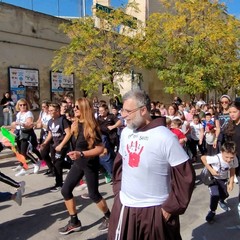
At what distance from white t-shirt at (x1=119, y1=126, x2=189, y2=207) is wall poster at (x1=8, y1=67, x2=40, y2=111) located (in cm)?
1424

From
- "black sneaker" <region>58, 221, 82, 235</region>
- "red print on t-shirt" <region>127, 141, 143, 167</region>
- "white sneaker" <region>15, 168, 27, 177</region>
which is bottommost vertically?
"white sneaker" <region>15, 168, 27, 177</region>

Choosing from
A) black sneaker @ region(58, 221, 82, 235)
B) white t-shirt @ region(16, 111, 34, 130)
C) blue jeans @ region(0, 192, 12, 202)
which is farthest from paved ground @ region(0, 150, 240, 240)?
white t-shirt @ region(16, 111, 34, 130)

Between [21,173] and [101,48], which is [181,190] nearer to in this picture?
[21,173]

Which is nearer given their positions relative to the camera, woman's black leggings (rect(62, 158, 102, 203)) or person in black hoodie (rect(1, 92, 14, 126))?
woman's black leggings (rect(62, 158, 102, 203))

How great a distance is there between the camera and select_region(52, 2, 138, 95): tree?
15.2 meters

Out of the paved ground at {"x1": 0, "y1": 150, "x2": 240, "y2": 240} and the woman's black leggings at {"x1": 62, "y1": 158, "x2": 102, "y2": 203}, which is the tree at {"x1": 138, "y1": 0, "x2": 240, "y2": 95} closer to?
the paved ground at {"x1": 0, "y1": 150, "x2": 240, "y2": 240}

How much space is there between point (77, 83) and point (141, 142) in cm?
1715

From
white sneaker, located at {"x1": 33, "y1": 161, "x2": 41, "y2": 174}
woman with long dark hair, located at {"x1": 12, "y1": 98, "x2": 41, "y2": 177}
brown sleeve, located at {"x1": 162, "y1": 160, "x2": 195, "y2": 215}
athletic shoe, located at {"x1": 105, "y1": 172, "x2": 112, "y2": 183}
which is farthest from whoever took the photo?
white sneaker, located at {"x1": 33, "y1": 161, "x2": 41, "y2": 174}

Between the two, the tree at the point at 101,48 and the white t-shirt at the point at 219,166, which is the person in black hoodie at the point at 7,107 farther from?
the white t-shirt at the point at 219,166

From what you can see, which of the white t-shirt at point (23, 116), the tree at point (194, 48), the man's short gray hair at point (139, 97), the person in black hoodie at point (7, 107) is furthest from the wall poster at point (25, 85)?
the man's short gray hair at point (139, 97)

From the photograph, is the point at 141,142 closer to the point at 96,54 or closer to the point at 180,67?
the point at 96,54

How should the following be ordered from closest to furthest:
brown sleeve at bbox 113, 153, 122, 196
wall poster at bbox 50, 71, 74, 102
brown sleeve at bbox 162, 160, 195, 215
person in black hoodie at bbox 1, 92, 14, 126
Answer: brown sleeve at bbox 162, 160, 195, 215, brown sleeve at bbox 113, 153, 122, 196, person in black hoodie at bbox 1, 92, 14, 126, wall poster at bbox 50, 71, 74, 102

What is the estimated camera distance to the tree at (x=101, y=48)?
15.2m

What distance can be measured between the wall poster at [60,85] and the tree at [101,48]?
4.81ft
